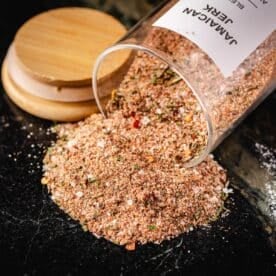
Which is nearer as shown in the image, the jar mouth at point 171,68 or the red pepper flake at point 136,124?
the jar mouth at point 171,68

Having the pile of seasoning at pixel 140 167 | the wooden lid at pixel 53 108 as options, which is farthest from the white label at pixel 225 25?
the wooden lid at pixel 53 108

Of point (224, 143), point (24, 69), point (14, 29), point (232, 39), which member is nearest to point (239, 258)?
point (224, 143)

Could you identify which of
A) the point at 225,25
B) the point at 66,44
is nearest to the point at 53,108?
the point at 66,44

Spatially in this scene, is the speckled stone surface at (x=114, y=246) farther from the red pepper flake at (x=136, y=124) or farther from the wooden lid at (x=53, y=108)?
the red pepper flake at (x=136, y=124)

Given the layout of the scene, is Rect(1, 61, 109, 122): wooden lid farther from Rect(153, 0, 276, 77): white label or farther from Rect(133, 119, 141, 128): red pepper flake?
Rect(153, 0, 276, 77): white label

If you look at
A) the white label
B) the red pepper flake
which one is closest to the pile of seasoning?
the red pepper flake
